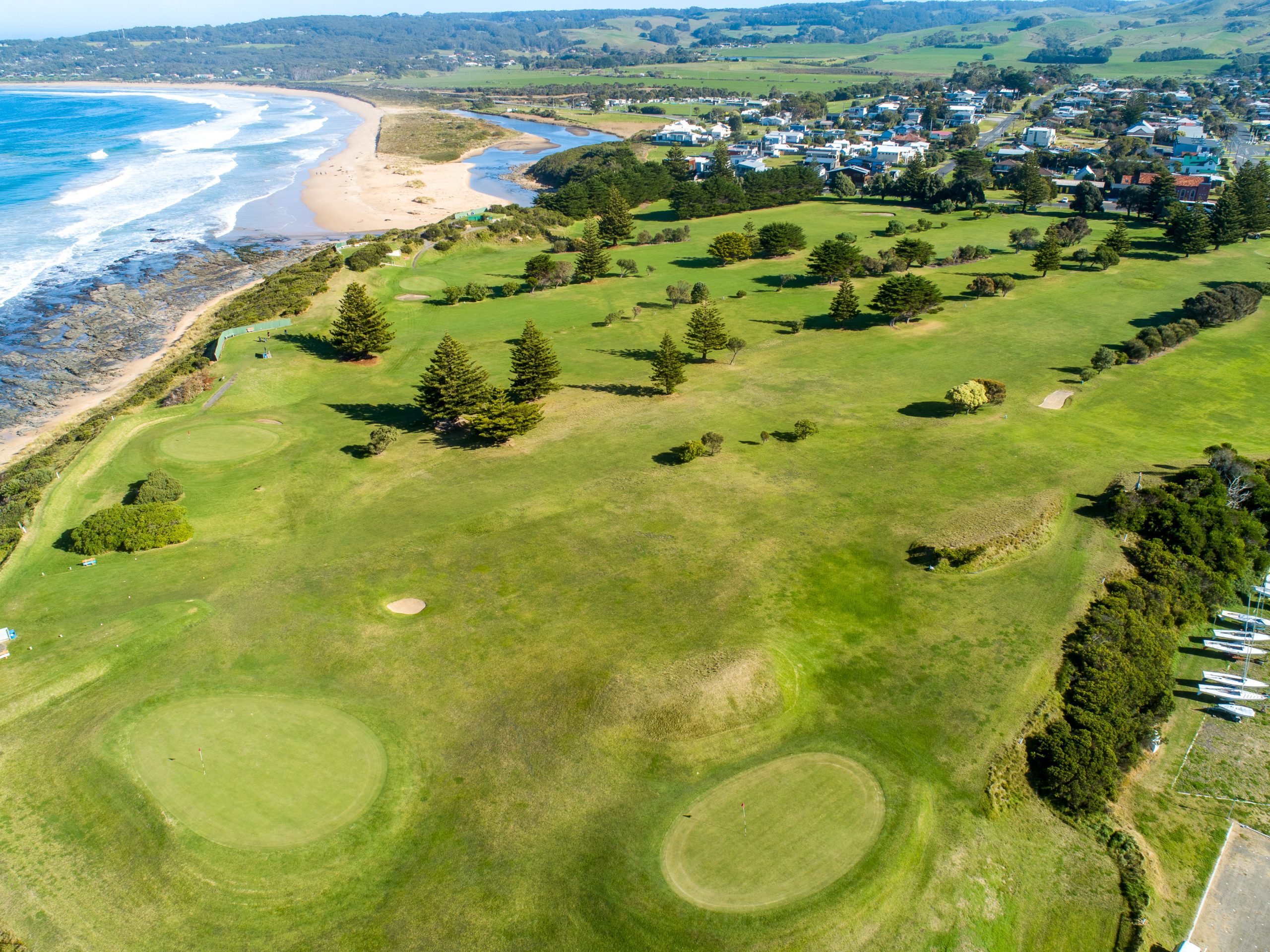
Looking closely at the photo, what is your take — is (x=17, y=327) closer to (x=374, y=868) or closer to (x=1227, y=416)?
(x=374, y=868)

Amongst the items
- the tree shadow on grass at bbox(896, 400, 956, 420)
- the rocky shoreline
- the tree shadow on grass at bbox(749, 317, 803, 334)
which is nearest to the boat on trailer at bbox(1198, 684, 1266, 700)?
the tree shadow on grass at bbox(896, 400, 956, 420)

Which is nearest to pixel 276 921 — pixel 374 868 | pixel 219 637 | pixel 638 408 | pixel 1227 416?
pixel 374 868

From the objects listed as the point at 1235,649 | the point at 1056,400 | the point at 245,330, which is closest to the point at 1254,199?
the point at 1056,400

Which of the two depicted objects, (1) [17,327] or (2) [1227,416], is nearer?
(2) [1227,416]

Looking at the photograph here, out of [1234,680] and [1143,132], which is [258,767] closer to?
[1234,680]

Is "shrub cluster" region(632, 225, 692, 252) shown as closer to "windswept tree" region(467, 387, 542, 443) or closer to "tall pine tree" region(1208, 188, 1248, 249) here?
"windswept tree" region(467, 387, 542, 443)

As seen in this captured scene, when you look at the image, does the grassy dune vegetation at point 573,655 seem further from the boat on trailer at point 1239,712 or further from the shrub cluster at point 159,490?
the shrub cluster at point 159,490

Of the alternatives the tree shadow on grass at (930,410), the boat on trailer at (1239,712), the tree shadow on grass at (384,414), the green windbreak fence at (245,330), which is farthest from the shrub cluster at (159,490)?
the boat on trailer at (1239,712)
